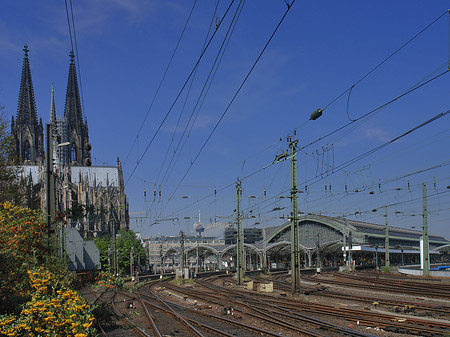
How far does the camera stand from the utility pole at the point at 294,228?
26620mm

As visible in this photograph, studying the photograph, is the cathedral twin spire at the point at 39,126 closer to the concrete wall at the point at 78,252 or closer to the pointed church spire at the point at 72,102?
the pointed church spire at the point at 72,102

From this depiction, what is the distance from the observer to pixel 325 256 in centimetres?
9844

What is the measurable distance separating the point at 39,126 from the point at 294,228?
423 feet

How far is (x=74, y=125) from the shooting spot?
5994 inches

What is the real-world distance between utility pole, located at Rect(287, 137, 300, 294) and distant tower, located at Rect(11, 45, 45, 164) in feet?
388

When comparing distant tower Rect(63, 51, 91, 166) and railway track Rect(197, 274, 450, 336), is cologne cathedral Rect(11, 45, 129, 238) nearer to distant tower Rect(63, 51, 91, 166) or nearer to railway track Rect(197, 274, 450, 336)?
distant tower Rect(63, 51, 91, 166)

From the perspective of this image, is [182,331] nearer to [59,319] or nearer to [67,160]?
[59,319]

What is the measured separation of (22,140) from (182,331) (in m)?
132

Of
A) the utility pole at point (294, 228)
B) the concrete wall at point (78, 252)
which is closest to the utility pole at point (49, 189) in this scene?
the utility pole at point (294, 228)

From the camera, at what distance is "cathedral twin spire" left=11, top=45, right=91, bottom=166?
134500 mm

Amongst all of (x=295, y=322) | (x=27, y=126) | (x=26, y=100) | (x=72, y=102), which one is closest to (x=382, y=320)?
(x=295, y=322)

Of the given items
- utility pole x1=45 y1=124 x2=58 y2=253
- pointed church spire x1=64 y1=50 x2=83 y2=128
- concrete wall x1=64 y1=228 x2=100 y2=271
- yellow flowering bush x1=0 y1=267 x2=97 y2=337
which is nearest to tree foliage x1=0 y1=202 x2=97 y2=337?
yellow flowering bush x1=0 y1=267 x2=97 y2=337

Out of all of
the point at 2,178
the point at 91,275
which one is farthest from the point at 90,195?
the point at 91,275

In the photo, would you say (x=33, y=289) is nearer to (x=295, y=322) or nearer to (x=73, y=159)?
(x=295, y=322)
